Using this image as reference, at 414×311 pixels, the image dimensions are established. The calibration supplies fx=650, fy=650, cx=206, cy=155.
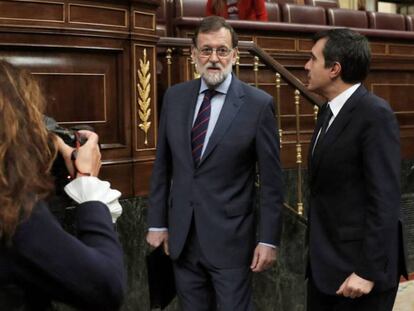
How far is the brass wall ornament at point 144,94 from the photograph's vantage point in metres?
3.12

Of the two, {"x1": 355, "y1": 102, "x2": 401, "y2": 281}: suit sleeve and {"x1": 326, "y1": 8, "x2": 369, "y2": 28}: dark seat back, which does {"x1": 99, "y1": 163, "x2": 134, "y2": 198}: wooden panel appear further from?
{"x1": 326, "y1": 8, "x2": 369, "y2": 28}: dark seat back

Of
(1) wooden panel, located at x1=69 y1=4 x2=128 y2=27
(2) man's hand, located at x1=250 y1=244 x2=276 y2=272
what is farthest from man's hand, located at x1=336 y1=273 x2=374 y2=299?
(1) wooden panel, located at x1=69 y1=4 x2=128 y2=27

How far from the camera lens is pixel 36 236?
983 millimetres

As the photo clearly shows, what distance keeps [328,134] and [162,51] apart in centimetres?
222

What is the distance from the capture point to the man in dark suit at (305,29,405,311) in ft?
5.89

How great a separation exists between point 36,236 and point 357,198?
1125 mm

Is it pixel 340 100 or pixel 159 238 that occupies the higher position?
pixel 340 100

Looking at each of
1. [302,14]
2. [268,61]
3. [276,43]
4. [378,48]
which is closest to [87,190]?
[268,61]

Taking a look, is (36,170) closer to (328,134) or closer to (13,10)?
(328,134)

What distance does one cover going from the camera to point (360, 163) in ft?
6.12

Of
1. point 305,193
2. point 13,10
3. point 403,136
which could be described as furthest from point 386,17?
point 13,10

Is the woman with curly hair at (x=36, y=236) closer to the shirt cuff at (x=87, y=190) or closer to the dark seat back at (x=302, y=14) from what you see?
the shirt cuff at (x=87, y=190)

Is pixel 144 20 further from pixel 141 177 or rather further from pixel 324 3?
pixel 324 3

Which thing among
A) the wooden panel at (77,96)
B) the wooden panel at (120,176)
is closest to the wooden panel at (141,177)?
the wooden panel at (120,176)
